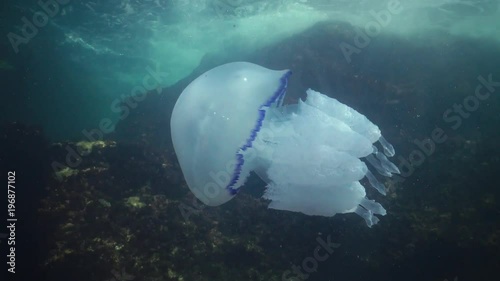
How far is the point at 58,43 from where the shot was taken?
2122 centimetres

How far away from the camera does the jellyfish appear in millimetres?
3592

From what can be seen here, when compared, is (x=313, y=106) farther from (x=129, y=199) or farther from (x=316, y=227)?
(x=129, y=199)

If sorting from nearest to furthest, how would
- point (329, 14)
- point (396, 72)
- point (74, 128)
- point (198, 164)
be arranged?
point (198, 164) → point (396, 72) → point (329, 14) → point (74, 128)

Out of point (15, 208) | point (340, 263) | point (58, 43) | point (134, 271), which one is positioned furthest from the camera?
point (58, 43)

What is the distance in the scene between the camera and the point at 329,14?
17062 mm

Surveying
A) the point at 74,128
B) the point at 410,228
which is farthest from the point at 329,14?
the point at 74,128

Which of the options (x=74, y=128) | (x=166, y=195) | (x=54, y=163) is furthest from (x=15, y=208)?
(x=74, y=128)

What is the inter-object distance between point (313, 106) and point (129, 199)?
406 cm

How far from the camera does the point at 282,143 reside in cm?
379

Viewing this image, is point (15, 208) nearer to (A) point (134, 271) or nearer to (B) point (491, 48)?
(A) point (134, 271)

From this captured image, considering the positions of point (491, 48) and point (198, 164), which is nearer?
point (198, 164)

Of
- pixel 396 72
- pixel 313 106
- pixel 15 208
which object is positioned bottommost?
pixel 15 208

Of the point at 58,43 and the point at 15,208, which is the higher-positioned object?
the point at 15,208

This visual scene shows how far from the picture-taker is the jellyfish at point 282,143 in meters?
3.59
